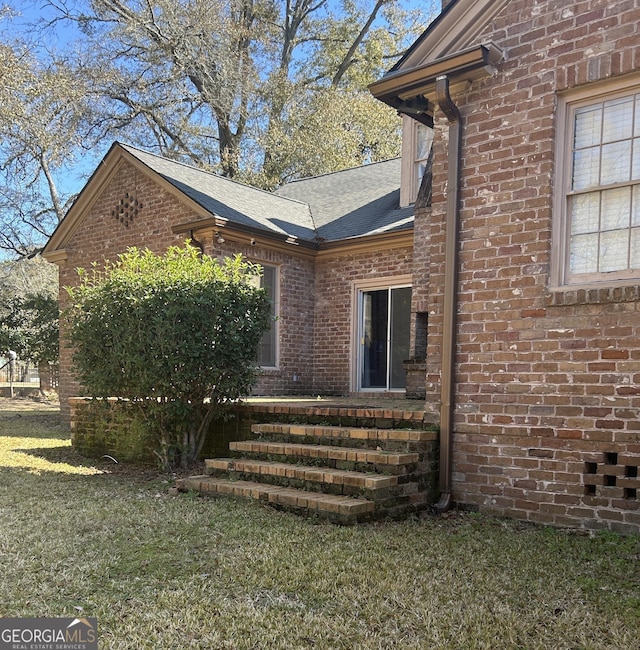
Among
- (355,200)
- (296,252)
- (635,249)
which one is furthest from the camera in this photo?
(355,200)

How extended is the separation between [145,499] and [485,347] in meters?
3.25

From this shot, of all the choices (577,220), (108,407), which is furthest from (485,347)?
(108,407)

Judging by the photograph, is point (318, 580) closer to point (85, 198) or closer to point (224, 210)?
point (224, 210)

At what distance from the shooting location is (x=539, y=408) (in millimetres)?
4879

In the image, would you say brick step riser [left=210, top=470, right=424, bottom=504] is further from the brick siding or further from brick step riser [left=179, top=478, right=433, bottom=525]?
the brick siding

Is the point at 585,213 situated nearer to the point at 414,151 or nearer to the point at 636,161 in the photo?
the point at 636,161

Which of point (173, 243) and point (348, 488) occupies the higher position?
point (173, 243)

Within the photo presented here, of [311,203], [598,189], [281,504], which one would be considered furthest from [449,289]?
[311,203]

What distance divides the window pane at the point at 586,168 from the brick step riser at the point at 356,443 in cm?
246

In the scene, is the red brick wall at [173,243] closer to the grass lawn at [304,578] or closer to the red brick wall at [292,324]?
the red brick wall at [292,324]

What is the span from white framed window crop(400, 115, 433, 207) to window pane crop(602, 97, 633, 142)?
5826 millimetres

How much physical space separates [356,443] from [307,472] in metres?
0.65

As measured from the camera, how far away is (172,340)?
21.4ft

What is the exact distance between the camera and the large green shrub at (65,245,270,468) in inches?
259
